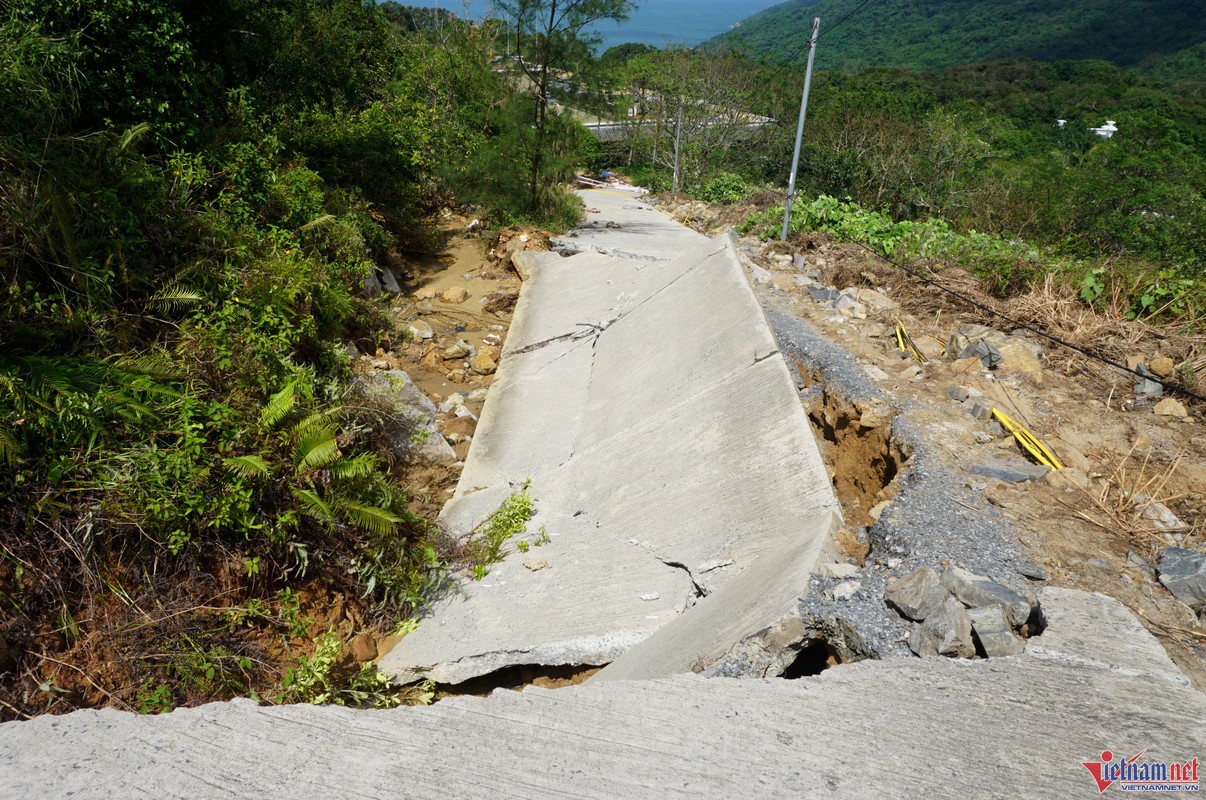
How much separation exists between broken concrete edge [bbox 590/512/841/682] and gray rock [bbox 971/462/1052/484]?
104cm

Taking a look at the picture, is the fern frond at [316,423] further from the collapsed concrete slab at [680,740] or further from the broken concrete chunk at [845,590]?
the broken concrete chunk at [845,590]

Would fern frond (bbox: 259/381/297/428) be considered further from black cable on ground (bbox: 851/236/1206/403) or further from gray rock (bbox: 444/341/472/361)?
black cable on ground (bbox: 851/236/1206/403)

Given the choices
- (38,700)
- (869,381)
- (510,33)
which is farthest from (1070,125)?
(38,700)

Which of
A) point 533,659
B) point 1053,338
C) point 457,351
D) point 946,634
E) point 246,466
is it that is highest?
point 1053,338

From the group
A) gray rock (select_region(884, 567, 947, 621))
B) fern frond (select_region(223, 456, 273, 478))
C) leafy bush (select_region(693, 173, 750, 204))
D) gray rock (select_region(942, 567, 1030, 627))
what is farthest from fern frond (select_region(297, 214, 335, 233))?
leafy bush (select_region(693, 173, 750, 204))

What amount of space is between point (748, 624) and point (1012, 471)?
1926mm

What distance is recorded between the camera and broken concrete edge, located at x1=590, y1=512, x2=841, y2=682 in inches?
97.8

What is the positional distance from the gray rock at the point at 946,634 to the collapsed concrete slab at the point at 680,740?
6 centimetres

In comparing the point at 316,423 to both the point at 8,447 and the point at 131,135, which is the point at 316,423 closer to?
the point at 8,447

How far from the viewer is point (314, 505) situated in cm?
371

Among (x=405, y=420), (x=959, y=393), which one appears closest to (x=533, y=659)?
(x=405, y=420)

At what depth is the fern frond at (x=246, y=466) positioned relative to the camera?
3.55m

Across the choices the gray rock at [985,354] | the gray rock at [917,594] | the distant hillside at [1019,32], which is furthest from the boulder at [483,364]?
the distant hillside at [1019,32]

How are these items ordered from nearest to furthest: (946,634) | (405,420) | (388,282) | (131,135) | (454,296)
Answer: (946,634) < (131,135) < (405,420) < (388,282) < (454,296)
